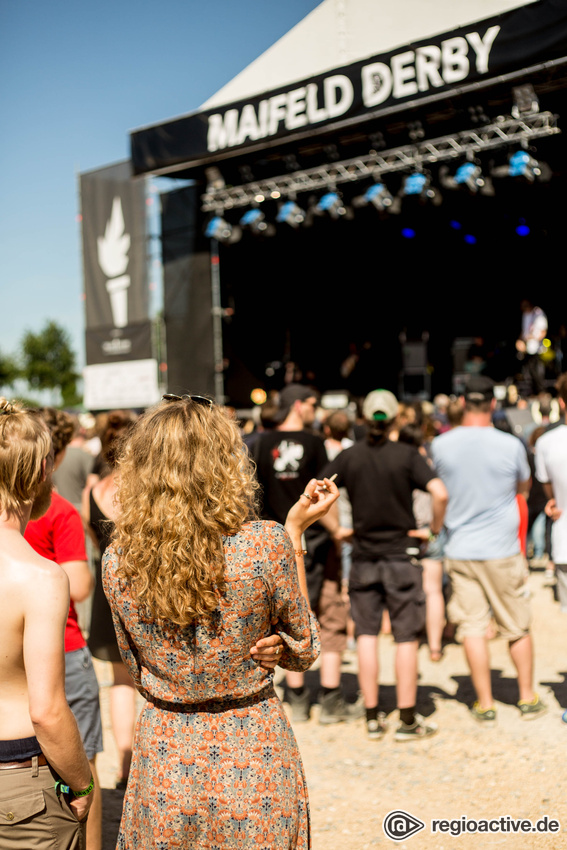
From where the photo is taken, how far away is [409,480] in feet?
13.5

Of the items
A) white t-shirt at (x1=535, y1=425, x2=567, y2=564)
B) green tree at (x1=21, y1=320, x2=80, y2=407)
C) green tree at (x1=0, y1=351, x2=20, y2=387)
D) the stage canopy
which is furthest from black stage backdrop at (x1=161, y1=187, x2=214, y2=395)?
green tree at (x1=21, y1=320, x2=80, y2=407)

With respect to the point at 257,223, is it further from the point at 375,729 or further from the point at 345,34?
the point at 375,729

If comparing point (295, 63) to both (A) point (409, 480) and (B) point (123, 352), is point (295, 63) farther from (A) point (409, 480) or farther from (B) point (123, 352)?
(A) point (409, 480)

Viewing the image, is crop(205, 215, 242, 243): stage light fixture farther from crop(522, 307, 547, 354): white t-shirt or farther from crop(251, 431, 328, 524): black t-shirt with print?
crop(251, 431, 328, 524): black t-shirt with print

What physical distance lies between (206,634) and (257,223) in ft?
33.9

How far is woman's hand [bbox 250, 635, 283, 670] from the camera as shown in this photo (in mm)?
1641

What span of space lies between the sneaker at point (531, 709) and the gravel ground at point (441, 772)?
0.05 m

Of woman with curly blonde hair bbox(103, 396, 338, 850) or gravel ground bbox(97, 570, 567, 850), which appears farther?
gravel ground bbox(97, 570, 567, 850)

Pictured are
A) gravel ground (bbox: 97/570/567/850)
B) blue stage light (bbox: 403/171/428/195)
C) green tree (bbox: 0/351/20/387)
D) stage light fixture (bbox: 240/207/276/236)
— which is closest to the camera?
gravel ground (bbox: 97/570/567/850)

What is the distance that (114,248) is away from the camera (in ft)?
43.1

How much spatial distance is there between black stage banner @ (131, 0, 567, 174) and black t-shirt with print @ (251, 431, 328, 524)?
536cm

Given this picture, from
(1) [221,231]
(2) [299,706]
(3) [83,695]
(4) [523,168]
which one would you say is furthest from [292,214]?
(3) [83,695]

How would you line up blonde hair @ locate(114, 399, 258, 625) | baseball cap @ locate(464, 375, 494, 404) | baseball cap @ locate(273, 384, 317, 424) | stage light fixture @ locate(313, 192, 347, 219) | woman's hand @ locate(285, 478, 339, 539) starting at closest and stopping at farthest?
blonde hair @ locate(114, 399, 258, 625)
woman's hand @ locate(285, 478, 339, 539)
baseball cap @ locate(464, 375, 494, 404)
baseball cap @ locate(273, 384, 317, 424)
stage light fixture @ locate(313, 192, 347, 219)

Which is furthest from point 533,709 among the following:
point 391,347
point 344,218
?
point 391,347
